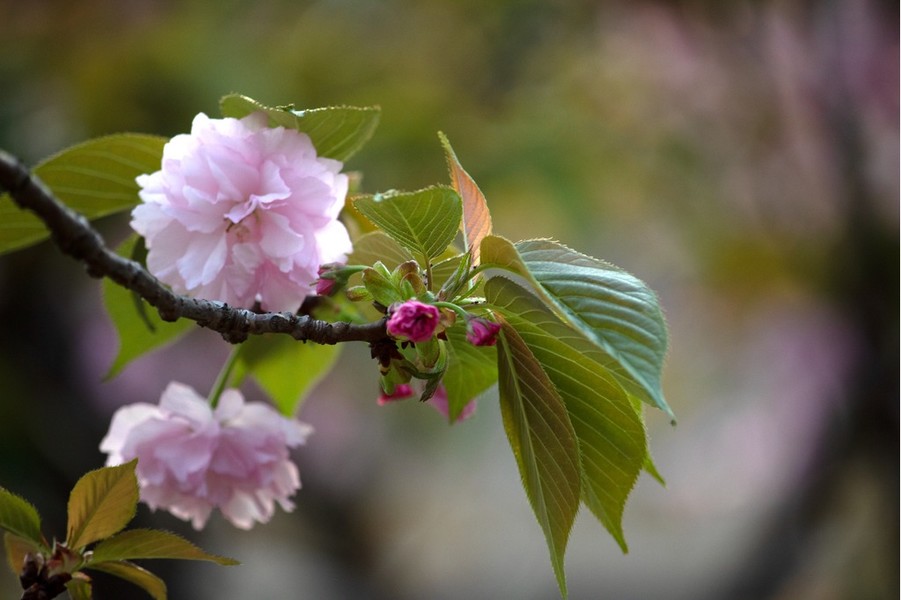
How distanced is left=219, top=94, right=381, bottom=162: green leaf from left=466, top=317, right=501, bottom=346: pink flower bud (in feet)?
0.30

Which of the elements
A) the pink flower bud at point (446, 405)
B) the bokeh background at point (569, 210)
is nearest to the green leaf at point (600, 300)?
the pink flower bud at point (446, 405)

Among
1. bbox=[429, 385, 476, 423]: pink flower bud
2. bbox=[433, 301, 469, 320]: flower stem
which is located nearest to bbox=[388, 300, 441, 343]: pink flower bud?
bbox=[433, 301, 469, 320]: flower stem

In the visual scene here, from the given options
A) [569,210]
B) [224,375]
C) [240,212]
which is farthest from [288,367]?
[569,210]

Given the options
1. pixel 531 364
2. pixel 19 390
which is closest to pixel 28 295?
pixel 19 390

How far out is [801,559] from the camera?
3.35 ft

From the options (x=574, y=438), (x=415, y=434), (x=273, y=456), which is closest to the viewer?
(x=574, y=438)

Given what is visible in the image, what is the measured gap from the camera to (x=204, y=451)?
0.38m

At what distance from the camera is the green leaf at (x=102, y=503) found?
291 millimetres

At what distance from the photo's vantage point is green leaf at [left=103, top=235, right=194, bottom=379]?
0.40m

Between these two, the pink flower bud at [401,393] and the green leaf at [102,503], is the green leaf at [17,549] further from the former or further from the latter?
the pink flower bud at [401,393]

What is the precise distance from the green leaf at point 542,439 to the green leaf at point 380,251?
6 centimetres

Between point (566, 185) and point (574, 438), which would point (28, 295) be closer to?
point (566, 185)

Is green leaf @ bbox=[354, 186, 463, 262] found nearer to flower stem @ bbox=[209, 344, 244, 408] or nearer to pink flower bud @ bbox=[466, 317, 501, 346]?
pink flower bud @ bbox=[466, 317, 501, 346]

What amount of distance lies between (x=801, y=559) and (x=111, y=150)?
3.15ft
